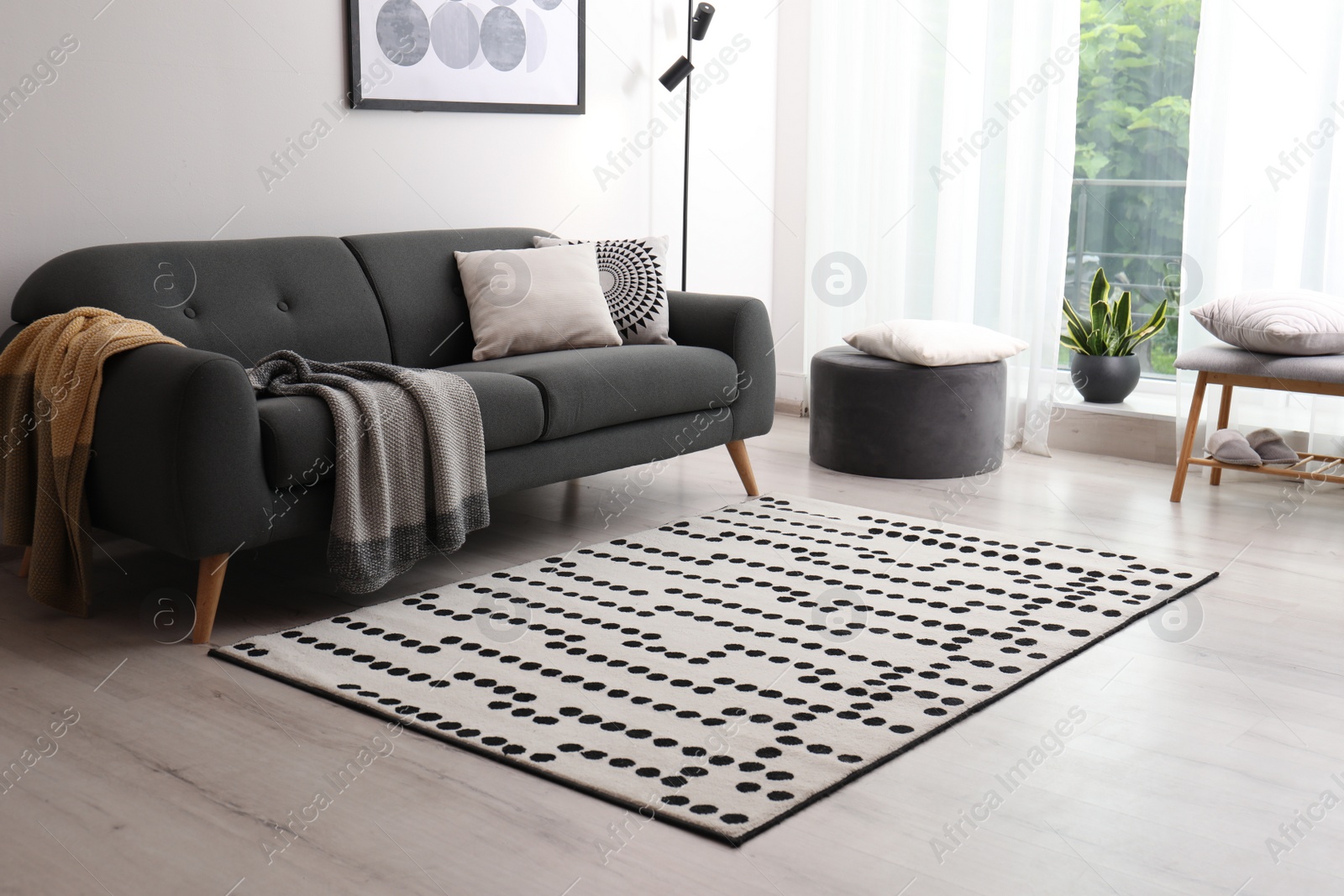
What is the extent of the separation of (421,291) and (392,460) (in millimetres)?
947

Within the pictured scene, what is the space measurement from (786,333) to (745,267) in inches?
13.4

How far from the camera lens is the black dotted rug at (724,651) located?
2.13m

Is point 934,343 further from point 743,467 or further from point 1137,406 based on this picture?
point 1137,406

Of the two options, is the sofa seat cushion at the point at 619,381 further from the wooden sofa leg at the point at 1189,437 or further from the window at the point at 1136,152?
the window at the point at 1136,152

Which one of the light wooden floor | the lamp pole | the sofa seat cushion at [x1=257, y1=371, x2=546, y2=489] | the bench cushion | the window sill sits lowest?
the light wooden floor

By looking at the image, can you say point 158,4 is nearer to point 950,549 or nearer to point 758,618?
point 758,618

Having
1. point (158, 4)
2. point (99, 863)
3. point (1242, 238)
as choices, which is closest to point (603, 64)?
point (158, 4)

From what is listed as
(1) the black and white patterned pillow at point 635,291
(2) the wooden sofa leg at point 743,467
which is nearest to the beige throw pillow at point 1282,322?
(2) the wooden sofa leg at point 743,467

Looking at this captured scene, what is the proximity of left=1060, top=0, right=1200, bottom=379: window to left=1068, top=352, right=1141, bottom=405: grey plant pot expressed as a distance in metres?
0.21

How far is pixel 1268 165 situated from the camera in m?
4.14

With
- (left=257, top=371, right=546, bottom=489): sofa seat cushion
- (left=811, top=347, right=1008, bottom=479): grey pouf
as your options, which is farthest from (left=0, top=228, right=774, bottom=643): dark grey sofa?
(left=811, top=347, right=1008, bottom=479): grey pouf

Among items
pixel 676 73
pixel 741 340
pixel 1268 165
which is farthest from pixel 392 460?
pixel 1268 165

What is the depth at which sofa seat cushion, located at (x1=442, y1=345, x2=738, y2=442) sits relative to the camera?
3.26 metres

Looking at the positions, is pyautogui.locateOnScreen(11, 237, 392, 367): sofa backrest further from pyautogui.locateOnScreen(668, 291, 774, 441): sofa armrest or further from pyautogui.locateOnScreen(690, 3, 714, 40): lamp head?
pyautogui.locateOnScreen(690, 3, 714, 40): lamp head
